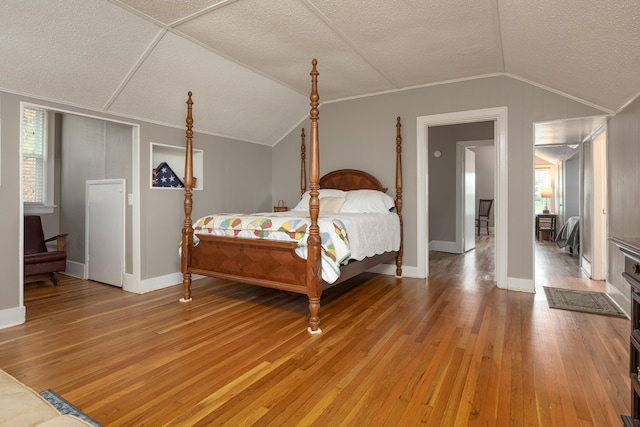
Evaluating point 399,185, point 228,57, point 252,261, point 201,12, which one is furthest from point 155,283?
point 399,185

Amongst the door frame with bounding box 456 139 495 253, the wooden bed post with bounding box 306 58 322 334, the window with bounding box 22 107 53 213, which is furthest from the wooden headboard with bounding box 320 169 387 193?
the window with bounding box 22 107 53 213

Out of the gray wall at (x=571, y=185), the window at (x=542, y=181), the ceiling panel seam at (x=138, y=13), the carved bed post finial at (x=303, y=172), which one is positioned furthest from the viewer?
the window at (x=542, y=181)

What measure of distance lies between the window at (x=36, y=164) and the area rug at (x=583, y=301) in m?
6.35

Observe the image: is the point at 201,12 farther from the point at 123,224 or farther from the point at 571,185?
the point at 571,185

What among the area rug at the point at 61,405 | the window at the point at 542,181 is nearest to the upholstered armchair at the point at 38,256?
the area rug at the point at 61,405

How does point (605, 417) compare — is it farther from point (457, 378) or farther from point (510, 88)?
point (510, 88)

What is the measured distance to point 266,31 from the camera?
2.96 m

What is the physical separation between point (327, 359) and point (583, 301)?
278 centimetres

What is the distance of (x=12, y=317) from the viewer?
280 centimetres

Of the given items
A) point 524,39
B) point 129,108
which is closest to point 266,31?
point 129,108

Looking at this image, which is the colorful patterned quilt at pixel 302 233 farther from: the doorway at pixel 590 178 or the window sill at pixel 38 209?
the window sill at pixel 38 209

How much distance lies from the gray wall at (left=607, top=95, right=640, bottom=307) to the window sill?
6.53 metres

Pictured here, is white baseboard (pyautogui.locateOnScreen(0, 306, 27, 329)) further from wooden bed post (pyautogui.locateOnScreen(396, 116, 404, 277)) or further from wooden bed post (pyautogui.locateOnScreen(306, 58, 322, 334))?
wooden bed post (pyautogui.locateOnScreen(396, 116, 404, 277))

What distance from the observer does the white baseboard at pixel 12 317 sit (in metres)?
2.75
